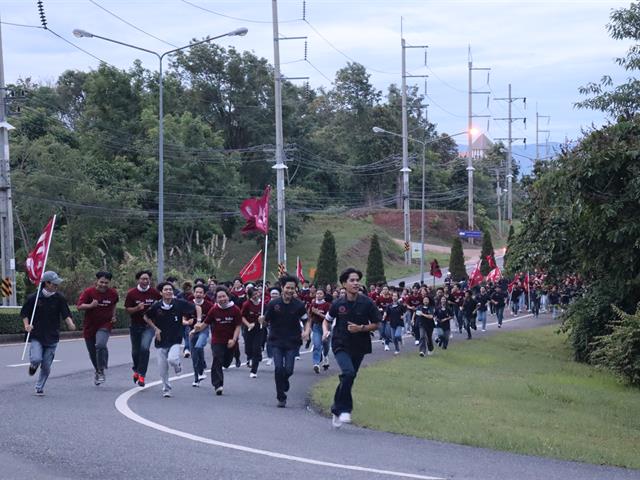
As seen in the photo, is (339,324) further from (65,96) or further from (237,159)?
(65,96)

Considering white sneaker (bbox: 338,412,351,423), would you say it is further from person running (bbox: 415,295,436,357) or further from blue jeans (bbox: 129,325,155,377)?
person running (bbox: 415,295,436,357)

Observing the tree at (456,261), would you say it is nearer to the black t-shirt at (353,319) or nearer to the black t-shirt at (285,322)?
the black t-shirt at (285,322)

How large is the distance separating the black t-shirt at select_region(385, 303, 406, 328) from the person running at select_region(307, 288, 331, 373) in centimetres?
558

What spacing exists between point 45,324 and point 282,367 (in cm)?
359

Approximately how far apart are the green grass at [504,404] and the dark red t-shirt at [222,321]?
1.67m

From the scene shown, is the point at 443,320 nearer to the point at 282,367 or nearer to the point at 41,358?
the point at 282,367

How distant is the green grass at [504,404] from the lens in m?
12.0

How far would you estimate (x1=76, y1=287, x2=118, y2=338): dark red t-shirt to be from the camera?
1580 cm

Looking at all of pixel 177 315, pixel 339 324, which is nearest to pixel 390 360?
pixel 177 315

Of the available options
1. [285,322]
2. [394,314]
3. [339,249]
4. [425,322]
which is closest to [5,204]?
[394,314]

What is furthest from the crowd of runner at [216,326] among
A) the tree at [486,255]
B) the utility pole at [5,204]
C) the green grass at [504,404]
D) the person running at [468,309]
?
the tree at [486,255]

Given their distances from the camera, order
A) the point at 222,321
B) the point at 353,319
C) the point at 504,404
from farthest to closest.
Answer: the point at 504,404, the point at 222,321, the point at 353,319

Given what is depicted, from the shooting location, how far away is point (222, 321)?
51.4 ft

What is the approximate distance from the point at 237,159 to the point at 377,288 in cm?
3833
